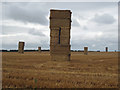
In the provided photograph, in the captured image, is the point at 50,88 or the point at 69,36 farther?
the point at 69,36

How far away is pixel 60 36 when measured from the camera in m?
15.6

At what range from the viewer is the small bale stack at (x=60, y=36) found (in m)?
15.5

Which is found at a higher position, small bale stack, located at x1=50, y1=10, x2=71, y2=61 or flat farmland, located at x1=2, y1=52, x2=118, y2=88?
small bale stack, located at x1=50, y1=10, x2=71, y2=61

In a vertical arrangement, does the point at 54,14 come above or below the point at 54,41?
above

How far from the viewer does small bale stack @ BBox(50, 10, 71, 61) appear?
15469mm

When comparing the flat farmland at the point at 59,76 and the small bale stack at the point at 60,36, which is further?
the small bale stack at the point at 60,36

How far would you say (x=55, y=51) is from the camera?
616 inches

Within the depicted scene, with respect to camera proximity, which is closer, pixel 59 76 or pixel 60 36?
pixel 59 76

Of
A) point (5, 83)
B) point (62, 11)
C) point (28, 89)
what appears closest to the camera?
point (28, 89)

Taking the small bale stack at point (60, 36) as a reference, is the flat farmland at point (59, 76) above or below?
below

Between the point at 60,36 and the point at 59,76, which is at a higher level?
the point at 60,36

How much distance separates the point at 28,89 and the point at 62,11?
11.3 m

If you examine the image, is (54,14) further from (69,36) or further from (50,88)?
(50,88)

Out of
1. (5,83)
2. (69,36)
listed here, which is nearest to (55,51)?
(69,36)
